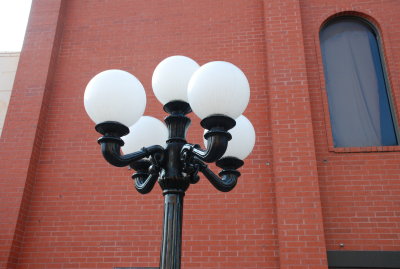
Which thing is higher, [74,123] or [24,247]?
[74,123]

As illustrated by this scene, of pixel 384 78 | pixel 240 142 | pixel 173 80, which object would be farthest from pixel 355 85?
pixel 173 80

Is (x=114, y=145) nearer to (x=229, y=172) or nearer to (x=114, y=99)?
(x=114, y=99)

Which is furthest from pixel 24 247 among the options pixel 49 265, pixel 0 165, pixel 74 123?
pixel 74 123

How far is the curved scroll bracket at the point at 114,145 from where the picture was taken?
8.63 ft

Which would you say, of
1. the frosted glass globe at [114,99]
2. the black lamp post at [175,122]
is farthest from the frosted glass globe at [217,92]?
the frosted glass globe at [114,99]

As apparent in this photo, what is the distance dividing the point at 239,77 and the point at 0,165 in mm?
5147

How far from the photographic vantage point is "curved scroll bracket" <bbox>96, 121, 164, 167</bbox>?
8.63 feet

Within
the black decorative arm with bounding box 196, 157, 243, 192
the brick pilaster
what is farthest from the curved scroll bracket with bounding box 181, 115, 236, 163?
the brick pilaster

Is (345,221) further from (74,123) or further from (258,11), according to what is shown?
(74,123)

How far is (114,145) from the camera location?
104 inches

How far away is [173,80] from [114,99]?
56 centimetres

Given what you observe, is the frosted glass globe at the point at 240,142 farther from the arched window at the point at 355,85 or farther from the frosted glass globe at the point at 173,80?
the arched window at the point at 355,85

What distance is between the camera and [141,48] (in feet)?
23.5

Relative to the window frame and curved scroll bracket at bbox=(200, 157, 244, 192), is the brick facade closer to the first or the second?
the window frame
